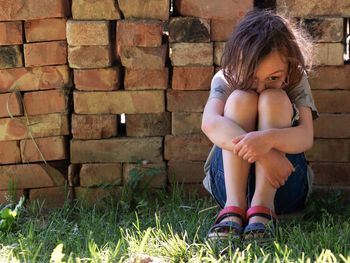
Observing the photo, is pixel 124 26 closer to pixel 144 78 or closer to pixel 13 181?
pixel 144 78

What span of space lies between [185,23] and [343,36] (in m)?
0.76

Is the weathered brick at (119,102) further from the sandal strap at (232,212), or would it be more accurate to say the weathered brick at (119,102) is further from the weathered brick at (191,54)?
the sandal strap at (232,212)

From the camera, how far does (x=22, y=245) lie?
2.80 m

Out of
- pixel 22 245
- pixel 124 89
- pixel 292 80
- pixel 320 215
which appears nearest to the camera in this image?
pixel 22 245

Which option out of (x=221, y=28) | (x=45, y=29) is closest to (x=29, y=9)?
(x=45, y=29)

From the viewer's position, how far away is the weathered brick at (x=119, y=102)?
341 centimetres

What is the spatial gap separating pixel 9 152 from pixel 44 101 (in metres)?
0.32

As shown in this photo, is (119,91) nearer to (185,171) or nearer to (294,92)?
(185,171)

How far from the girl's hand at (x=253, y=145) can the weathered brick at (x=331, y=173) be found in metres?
0.73

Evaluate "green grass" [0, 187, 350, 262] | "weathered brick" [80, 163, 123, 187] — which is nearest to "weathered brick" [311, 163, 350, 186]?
"green grass" [0, 187, 350, 262]

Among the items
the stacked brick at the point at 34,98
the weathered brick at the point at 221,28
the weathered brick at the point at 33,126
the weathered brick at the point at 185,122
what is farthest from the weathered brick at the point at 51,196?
the weathered brick at the point at 221,28

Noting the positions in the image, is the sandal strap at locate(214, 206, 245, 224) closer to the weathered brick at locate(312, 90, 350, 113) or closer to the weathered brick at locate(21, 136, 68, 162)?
the weathered brick at locate(312, 90, 350, 113)

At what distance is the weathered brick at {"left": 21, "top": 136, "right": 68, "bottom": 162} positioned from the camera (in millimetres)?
3467

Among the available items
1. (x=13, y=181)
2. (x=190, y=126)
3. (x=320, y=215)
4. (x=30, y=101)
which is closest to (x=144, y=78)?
(x=190, y=126)
